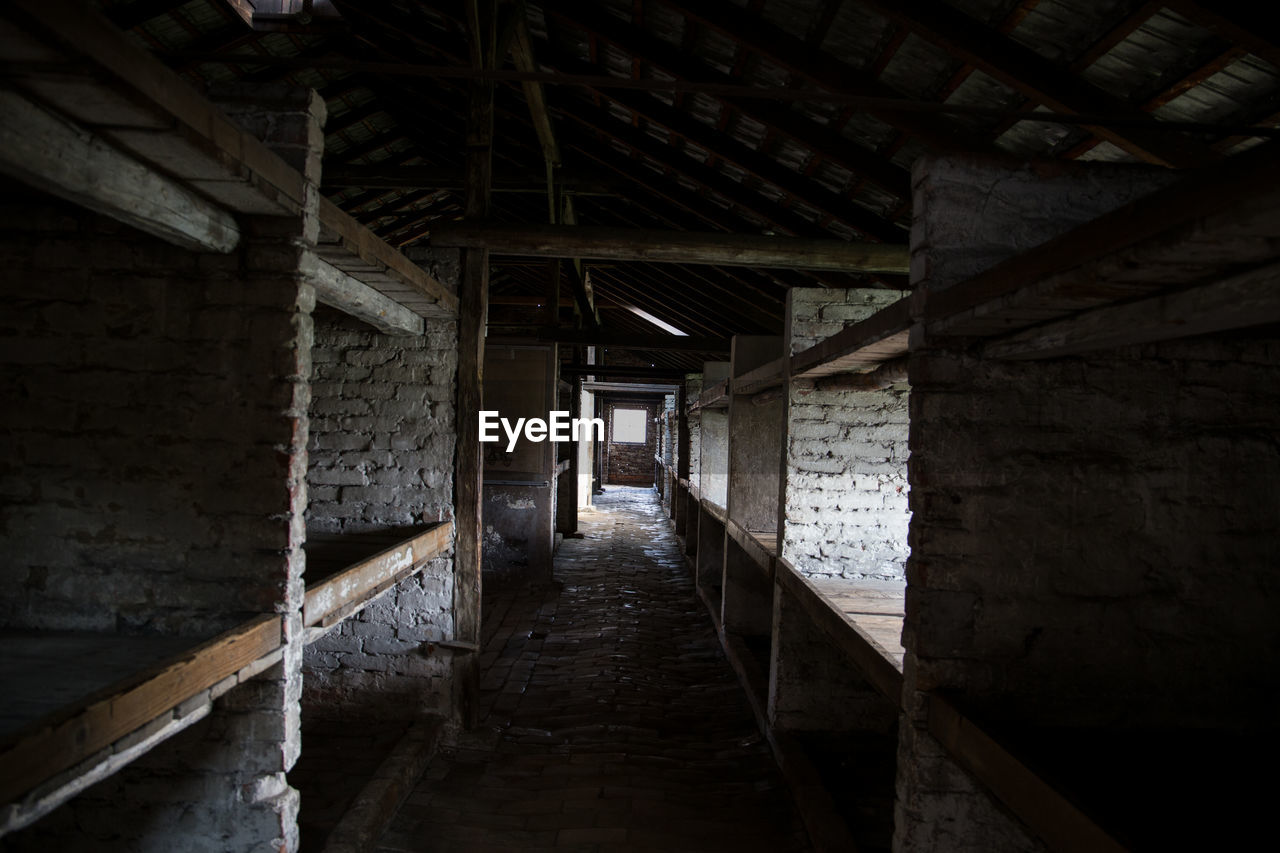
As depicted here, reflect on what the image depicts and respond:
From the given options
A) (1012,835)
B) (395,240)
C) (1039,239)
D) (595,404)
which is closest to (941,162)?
(1039,239)

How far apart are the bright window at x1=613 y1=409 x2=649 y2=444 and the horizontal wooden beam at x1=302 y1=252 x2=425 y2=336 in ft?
70.4

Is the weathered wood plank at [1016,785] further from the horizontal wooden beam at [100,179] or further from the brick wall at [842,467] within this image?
the horizontal wooden beam at [100,179]

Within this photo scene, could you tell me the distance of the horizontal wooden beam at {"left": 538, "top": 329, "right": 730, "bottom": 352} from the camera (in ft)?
31.7

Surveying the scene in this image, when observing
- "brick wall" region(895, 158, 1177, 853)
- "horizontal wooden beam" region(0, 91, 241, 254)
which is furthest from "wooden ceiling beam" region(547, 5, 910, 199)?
"horizontal wooden beam" region(0, 91, 241, 254)

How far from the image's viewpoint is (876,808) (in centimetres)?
404

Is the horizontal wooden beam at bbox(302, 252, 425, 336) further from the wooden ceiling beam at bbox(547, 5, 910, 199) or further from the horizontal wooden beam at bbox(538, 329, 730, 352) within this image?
the horizontal wooden beam at bbox(538, 329, 730, 352)

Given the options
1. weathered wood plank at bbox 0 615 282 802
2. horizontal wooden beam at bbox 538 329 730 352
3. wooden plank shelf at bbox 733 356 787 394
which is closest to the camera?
weathered wood plank at bbox 0 615 282 802

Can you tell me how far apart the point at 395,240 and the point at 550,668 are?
945 cm

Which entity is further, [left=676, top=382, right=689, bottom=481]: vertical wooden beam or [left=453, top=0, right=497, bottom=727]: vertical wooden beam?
[left=676, top=382, right=689, bottom=481]: vertical wooden beam

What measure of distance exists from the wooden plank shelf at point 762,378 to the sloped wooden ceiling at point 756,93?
138 centimetres

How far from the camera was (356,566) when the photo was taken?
11.1 ft

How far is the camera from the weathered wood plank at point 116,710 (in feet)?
5.00

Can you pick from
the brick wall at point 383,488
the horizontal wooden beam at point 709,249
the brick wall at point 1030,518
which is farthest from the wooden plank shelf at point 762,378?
the brick wall at point 1030,518

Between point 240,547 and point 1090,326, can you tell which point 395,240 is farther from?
point 1090,326
